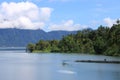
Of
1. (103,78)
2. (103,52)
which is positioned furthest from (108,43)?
(103,78)

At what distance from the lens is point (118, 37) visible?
543 ft

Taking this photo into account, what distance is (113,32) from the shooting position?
17475 cm

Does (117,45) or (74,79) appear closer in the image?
(74,79)

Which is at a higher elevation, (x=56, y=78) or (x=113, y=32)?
(x=113, y=32)

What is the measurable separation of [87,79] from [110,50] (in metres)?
105

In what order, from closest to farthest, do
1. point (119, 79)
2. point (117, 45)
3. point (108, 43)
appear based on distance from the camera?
point (119, 79), point (117, 45), point (108, 43)

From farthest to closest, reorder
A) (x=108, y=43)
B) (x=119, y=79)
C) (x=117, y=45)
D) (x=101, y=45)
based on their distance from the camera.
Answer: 1. (x=101, y=45)
2. (x=108, y=43)
3. (x=117, y=45)
4. (x=119, y=79)

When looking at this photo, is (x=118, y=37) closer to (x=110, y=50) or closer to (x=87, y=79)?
(x=110, y=50)

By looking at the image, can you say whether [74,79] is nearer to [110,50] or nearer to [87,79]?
[87,79]

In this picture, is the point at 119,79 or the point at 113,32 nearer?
the point at 119,79

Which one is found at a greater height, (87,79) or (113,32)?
(113,32)

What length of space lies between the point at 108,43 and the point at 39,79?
4556 inches

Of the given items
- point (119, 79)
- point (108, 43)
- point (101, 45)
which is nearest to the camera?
point (119, 79)

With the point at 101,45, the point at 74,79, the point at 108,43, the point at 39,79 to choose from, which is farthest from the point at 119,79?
the point at 101,45
